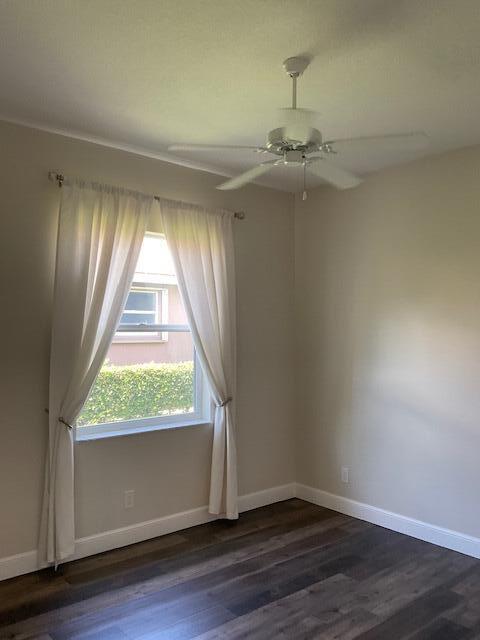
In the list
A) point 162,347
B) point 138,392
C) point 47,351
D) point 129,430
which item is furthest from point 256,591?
point 47,351

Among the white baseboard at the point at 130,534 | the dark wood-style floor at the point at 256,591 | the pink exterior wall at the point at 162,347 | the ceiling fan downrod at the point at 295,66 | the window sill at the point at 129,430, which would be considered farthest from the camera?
the pink exterior wall at the point at 162,347

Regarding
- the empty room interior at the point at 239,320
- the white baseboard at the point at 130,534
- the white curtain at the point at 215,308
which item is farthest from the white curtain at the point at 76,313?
the white curtain at the point at 215,308

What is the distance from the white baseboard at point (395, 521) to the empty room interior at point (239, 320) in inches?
0.6

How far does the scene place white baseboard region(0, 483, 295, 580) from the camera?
10.2ft

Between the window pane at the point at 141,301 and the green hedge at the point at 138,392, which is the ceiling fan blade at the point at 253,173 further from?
the green hedge at the point at 138,392

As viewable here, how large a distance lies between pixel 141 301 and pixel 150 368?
0.50 meters

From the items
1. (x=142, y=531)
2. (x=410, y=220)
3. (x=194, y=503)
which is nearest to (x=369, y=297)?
(x=410, y=220)

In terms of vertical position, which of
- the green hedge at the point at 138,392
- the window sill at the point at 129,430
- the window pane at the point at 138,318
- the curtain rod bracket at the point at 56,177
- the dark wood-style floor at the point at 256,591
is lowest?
the dark wood-style floor at the point at 256,591

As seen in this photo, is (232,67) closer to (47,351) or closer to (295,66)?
(295,66)

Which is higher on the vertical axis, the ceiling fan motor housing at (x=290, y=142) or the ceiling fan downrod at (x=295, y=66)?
the ceiling fan downrod at (x=295, y=66)

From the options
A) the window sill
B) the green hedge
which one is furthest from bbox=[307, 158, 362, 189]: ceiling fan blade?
the window sill

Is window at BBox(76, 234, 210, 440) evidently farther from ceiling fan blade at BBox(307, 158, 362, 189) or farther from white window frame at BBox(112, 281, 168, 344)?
ceiling fan blade at BBox(307, 158, 362, 189)

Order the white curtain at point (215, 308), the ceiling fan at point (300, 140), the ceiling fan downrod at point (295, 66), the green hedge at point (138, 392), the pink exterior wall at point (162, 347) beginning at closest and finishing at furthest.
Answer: the ceiling fan at point (300, 140)
the ceiling fan downrod at point (295, 66)
the green hedge at point (138, 392)
the pink exterior wall at point (162, 347)
the white curtain at point (215, 308)

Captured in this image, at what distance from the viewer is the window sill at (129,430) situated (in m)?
3.48
